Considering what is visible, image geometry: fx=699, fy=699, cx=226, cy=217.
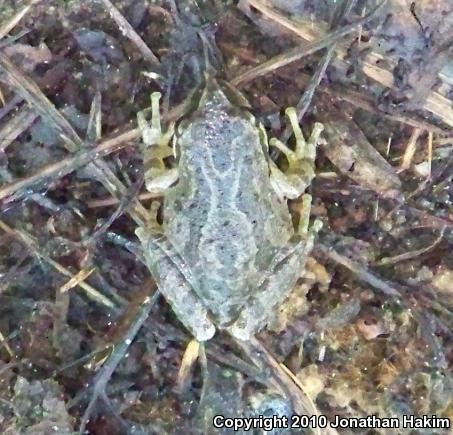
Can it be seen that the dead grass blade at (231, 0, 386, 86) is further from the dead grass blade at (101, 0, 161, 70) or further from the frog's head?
the dead grass blade at (101, 0, 161, 70)

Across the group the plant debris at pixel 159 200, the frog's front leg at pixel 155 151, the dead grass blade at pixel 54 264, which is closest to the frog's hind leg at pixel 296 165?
the plant debris at pixel 159 200

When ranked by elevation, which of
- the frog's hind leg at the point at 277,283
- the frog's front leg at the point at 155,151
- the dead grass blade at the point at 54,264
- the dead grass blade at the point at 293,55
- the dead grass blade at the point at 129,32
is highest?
the dead grass blade at the point at 129,32

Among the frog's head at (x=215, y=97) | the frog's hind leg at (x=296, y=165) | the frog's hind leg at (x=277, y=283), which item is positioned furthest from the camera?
the frog's hind leg at (x=296, y=165)

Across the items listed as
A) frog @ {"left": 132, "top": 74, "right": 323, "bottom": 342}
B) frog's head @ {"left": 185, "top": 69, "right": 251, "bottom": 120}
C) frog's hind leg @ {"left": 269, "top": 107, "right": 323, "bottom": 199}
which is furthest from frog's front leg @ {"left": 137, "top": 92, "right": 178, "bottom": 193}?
frog's hind leg @ {"left": 269, "top": 107, "right": 323, "bottom": 199}

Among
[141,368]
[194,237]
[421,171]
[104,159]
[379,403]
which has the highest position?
[104,159]

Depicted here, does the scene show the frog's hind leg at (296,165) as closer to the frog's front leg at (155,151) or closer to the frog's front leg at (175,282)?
the frog's front leg at (155,151)

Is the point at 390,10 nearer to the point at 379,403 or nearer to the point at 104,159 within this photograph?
the point at 104,159

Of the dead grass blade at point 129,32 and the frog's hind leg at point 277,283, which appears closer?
the frog's hind leg at point 277,283

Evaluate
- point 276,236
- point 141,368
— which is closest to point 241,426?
point 141,368

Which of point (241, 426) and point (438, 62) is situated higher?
point (438, 62)
